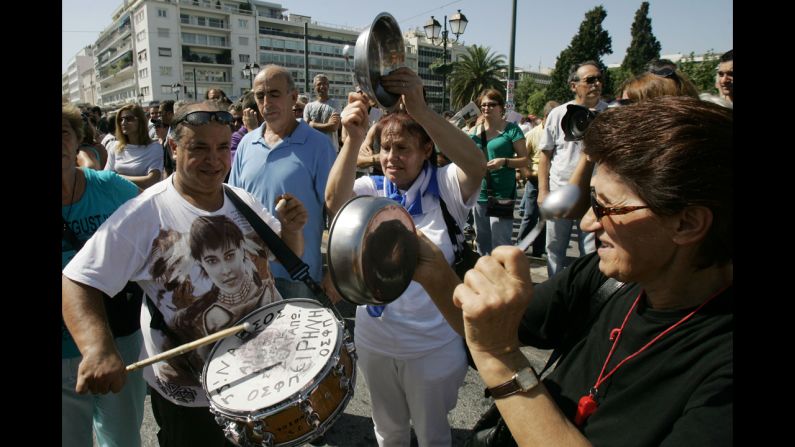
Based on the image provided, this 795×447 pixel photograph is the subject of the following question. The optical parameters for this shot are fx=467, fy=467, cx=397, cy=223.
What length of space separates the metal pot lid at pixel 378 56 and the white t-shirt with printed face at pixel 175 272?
39.7 inches

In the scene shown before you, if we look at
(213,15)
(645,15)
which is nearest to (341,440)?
(645,15)

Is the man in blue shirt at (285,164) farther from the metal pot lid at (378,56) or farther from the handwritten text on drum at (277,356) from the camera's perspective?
the metal pot lid at (378,56)

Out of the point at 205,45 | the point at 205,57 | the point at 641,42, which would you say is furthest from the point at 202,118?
the point at 205,45

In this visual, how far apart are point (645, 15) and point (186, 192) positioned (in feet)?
261

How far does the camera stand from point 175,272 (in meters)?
2.08

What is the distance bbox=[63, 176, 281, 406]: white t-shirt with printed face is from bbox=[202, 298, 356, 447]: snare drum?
0.16 meters

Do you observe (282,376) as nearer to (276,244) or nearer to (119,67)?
(276,244)

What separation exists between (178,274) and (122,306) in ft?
2.03

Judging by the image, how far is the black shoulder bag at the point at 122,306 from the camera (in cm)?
236

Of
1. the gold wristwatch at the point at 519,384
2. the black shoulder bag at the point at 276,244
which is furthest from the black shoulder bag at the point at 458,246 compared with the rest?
the gold wristwatch at the point at 519,384

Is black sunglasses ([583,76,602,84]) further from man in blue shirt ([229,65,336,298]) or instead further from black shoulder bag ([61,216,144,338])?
black shoulder bag ([61,216,144,338])

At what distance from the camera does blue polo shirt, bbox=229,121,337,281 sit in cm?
354

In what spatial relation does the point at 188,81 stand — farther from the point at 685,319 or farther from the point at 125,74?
the point at 685,319

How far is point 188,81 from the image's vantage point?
84250 mm
